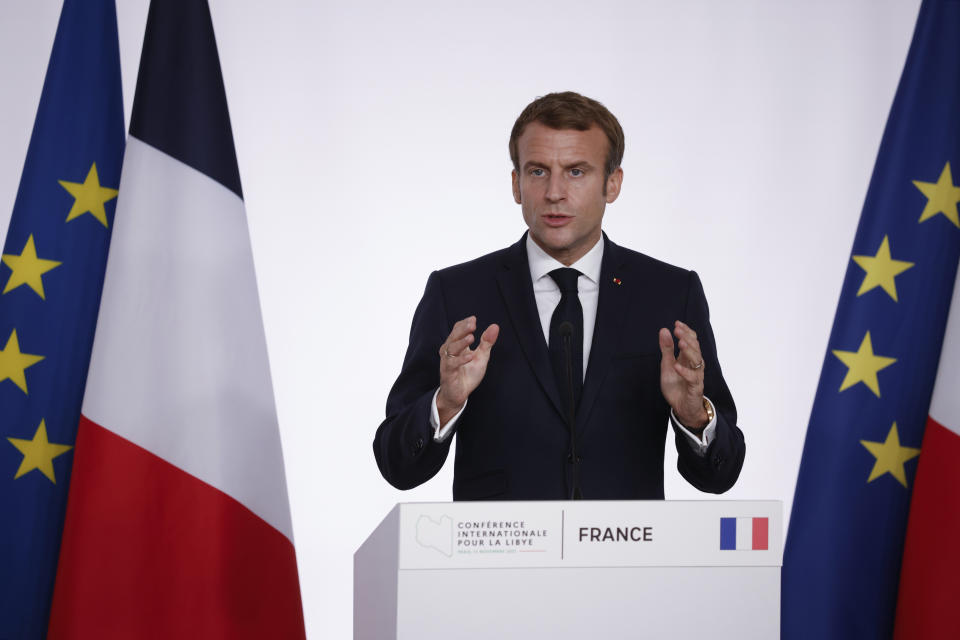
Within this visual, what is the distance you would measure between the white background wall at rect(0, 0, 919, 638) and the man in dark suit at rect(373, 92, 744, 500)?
50.2 inches

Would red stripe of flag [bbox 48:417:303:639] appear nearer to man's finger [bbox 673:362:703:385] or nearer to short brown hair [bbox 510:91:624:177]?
short brown hair [bbox 510:91:624:177]

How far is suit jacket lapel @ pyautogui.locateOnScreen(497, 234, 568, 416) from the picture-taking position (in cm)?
229

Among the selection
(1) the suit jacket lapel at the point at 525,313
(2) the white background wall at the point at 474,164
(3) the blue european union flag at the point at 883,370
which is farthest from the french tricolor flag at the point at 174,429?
(3) the blue european union flag at the point at 883,370

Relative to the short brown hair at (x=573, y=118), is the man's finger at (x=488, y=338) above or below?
below

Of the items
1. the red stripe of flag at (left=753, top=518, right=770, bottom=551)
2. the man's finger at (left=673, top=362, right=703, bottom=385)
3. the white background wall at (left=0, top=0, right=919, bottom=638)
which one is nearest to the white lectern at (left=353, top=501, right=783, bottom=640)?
the red stripe of flag at (left=753, top=518, right=770, bottom=551)

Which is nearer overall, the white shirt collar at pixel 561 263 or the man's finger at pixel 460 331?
the man's finger at pixel 460 331

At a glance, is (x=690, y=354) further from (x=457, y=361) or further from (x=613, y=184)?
(x=613, y=184)

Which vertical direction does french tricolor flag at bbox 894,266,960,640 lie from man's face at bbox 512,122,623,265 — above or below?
below

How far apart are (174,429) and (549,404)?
4.02 ft

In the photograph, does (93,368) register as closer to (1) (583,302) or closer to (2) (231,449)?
(2) (231,449)

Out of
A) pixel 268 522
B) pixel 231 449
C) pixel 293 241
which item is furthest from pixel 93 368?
pixel 293 241

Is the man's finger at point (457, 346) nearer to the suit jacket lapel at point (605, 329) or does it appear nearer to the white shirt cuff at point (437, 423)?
the white shirt cuff at point (437, 423)

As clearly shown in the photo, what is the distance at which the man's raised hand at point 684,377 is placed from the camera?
1922mm

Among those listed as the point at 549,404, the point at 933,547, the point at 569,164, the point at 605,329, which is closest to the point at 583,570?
the point at 549,404
